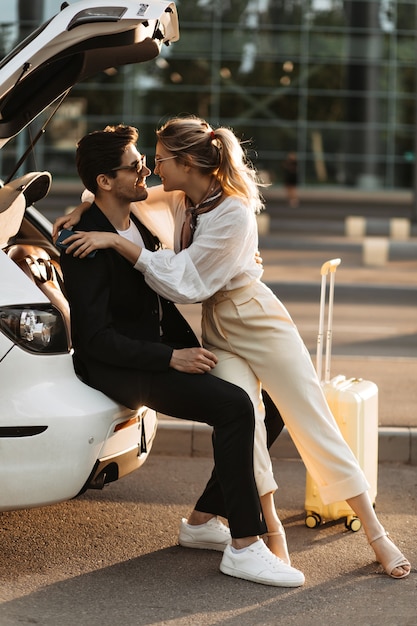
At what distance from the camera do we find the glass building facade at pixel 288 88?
40.2 metres

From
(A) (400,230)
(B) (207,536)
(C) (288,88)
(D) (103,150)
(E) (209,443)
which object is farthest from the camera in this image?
(C) (288,88)

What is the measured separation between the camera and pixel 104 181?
4.28 metres

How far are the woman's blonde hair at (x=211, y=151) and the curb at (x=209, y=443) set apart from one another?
209 centimetres

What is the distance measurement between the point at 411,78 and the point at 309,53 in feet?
13.1

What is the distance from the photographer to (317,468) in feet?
14.4

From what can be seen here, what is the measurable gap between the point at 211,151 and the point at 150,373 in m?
0.90

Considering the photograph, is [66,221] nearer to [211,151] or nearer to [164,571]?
[211,151]

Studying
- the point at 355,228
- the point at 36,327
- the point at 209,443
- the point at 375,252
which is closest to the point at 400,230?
the point at 355,228

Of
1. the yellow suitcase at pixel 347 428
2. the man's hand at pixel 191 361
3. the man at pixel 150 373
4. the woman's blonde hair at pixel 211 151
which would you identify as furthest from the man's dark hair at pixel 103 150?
the yellow suitcase at pixel 347 428

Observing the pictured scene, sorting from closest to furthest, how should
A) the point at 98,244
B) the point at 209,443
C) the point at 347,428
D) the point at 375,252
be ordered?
the point at 98,244 < the point at 347,428 < the point at 209,443 < the point at 375,252

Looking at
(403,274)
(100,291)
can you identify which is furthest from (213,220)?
(403,274)

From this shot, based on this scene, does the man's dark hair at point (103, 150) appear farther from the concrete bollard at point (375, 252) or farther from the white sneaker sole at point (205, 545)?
the concrete bollard at point (375, 252)

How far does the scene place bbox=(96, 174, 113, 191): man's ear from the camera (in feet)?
14.0

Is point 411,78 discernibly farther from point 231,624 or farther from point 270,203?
point 231,624
